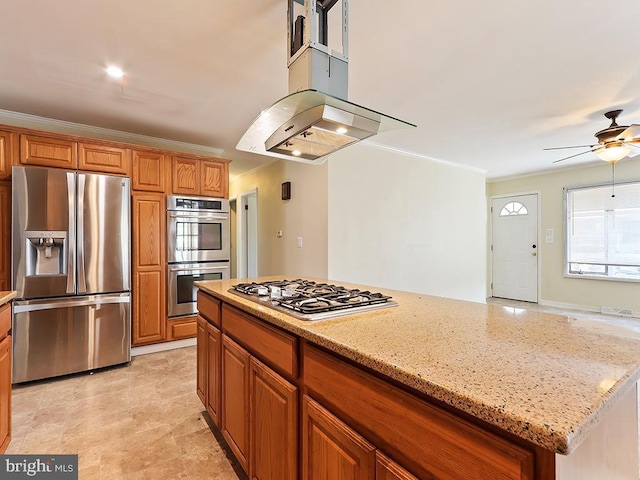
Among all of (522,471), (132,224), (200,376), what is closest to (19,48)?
(132,224)

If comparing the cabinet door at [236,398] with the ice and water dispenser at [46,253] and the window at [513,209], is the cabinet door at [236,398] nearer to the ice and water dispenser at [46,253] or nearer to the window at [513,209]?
the ice and water dispenser at [46,253]

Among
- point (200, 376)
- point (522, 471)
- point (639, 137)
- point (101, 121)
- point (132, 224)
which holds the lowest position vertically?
point (200, 376)

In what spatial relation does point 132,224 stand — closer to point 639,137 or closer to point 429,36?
point 429,36

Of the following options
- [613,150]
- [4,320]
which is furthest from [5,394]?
[613,150]

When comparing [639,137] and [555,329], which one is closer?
[555,329]

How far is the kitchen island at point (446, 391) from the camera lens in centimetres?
56

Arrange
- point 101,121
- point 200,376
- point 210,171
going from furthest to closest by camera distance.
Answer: point 210,171
point 101,121
point 200,376

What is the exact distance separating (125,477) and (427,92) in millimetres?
3291

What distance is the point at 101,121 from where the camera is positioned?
3.21 m

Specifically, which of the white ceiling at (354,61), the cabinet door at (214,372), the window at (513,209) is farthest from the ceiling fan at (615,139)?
the cabinet door at (214,372)

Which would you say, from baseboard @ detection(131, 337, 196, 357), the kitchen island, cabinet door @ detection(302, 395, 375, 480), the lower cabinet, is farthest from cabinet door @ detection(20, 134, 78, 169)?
cabinet door @ detection(302, 395, 375, 480)

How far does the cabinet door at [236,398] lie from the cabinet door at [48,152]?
2448mm

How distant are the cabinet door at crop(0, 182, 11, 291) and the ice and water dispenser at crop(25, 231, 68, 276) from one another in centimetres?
29

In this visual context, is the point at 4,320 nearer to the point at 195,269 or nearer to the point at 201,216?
the point at 195,269
